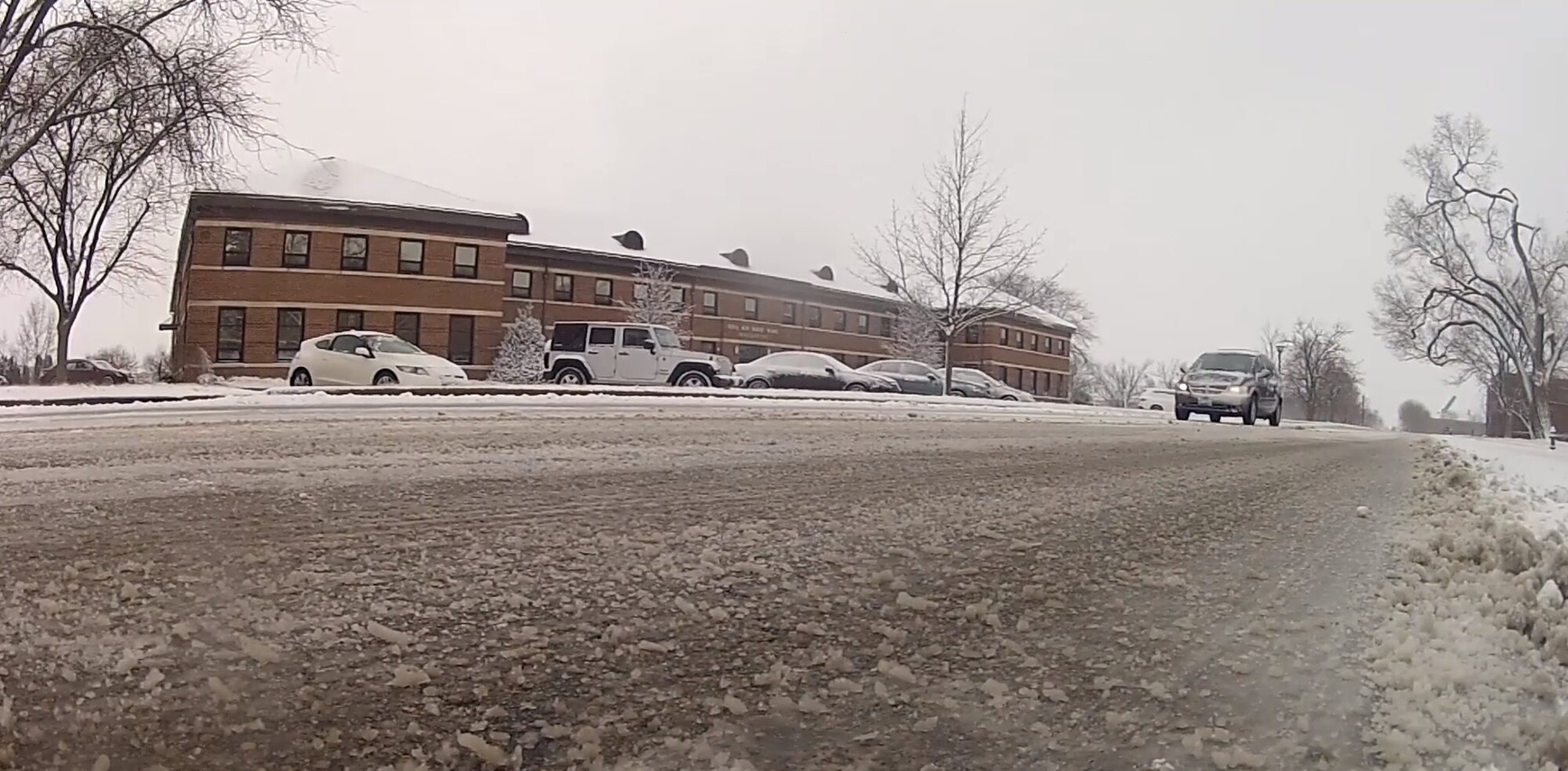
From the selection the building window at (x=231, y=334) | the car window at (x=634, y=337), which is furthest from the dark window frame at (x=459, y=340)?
the car window at (x=634, y=337)

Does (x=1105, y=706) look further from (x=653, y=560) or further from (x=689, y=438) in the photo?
(x=689, y=438)

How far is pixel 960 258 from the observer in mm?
30328

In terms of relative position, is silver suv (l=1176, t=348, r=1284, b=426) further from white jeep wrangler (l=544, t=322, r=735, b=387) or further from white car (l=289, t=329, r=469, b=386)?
white car (l=289, t=329, r=469, b=386)

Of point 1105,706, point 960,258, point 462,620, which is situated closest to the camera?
point 1105,706

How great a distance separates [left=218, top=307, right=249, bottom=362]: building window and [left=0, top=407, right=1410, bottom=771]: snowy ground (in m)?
32.3

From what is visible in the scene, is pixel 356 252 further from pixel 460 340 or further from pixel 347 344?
pixel 347 344

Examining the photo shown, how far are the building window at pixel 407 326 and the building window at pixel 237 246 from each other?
5307 millimetres

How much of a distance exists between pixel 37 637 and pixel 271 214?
37.7 m

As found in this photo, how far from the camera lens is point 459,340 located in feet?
129

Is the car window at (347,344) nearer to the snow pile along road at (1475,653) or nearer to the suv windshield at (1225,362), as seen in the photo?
the suv windshield at (1225,362)

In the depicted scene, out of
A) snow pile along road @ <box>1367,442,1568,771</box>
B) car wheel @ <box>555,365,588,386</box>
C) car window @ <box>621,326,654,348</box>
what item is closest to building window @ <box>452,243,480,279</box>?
car wheel @ <box>555,365,588,386</box>

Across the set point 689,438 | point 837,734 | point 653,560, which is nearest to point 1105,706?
point 837,734

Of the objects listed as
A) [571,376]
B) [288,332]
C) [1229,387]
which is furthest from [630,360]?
[288,332]

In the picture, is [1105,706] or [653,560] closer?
[1105,706]
